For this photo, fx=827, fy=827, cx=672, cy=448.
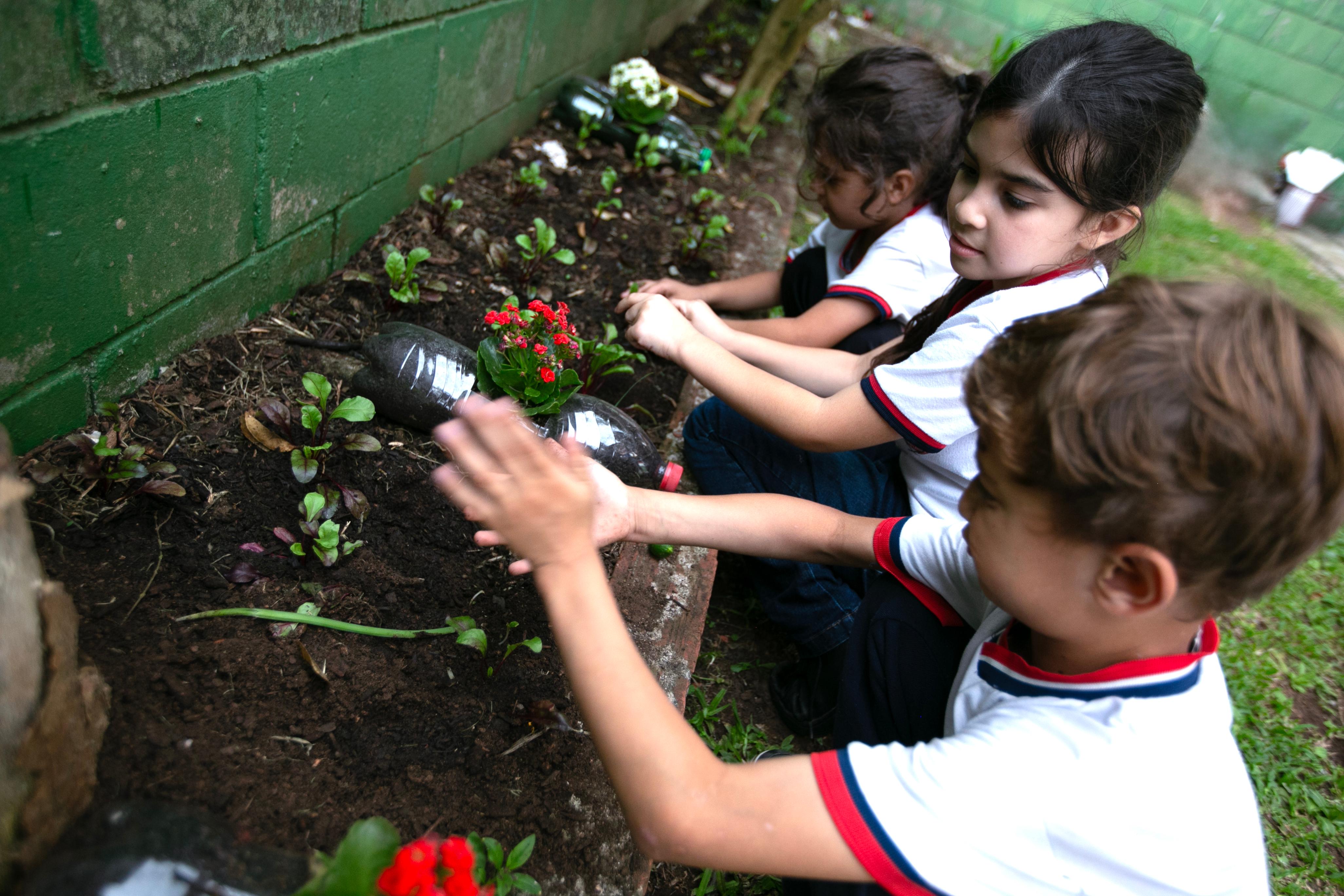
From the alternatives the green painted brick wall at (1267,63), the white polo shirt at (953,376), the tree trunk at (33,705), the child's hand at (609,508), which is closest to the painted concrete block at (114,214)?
the tree trunk at (33,705)

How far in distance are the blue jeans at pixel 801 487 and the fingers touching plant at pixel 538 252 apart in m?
0.81

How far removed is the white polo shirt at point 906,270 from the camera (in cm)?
253

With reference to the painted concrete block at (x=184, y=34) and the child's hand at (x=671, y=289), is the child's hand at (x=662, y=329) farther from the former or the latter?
the painted concrete block at (x=184, y=34)

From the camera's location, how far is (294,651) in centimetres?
152

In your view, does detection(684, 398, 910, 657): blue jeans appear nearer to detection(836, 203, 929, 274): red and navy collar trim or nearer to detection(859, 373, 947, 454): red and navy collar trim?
detection(859, 373, 947, 454): red and navy collar trim

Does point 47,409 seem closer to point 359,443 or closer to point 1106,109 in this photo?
point 359,443

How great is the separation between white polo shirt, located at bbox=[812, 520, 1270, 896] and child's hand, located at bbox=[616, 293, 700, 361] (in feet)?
4.05

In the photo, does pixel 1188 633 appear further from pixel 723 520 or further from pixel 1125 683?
pixel 723 520

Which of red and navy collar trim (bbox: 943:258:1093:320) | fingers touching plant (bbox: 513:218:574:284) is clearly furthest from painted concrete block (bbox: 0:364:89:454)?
red and navy collar trim (bbox: 943:258:1093:320)

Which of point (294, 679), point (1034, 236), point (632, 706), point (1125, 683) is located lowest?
point (294, 679)

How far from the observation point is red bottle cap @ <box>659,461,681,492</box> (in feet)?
7.20

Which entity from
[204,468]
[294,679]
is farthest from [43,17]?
[294,679]

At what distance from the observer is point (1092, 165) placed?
1.76m

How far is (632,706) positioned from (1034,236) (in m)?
1.41
